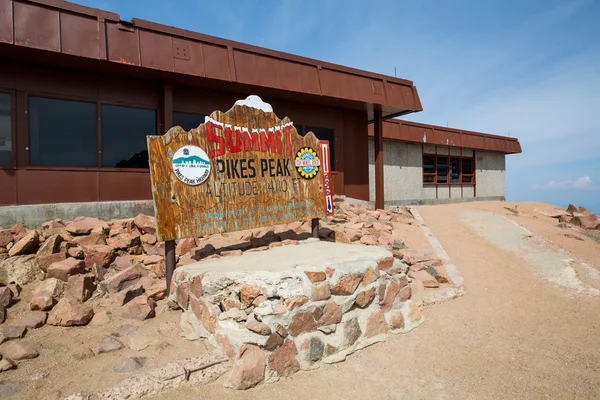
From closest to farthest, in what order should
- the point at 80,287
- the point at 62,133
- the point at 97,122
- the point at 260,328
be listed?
the point at 260,328 → the point at 80,287 → the point at 62,133 → the point at 97,122

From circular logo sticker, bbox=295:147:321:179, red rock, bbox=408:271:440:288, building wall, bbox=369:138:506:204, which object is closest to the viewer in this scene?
red rock, bbox=408:271:440:288

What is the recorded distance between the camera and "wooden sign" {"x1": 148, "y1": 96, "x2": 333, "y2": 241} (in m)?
4.74

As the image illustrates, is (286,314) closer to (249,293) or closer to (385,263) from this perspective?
(249,293)

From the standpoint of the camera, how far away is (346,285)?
3.96m

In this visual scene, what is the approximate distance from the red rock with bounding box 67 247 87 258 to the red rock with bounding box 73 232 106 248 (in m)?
0.19

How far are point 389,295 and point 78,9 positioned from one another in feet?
24.7

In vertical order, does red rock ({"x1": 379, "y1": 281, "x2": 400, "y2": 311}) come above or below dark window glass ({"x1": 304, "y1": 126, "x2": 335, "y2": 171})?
below

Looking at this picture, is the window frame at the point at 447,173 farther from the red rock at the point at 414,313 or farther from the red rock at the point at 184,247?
the red rock at the point at 184,247

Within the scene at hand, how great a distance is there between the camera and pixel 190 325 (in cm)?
410

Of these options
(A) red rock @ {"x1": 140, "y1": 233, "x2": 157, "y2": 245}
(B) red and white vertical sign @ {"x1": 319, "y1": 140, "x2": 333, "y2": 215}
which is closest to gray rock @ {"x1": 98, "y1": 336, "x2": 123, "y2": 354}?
(A) red rock @ {"x1": 140, "y1": 233, "x2": 157, "y2": 245}

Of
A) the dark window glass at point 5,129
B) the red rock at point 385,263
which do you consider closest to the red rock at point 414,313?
the red rock at point 385,263

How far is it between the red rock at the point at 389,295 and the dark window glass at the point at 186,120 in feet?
21.6

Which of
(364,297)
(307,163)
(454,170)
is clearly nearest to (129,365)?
(364,297)

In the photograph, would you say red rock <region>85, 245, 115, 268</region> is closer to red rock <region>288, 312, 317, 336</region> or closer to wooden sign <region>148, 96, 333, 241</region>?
wooden sign <region>148, 96, 333, 241</region>
